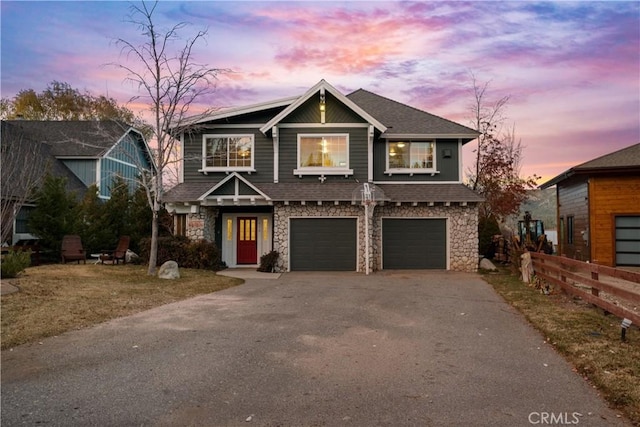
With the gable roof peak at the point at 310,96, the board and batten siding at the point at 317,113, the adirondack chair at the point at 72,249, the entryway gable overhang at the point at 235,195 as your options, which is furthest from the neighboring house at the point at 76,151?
the board and batten siding at the point at 317,113

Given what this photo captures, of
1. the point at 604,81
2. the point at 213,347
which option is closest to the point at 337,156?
the point at 604,81

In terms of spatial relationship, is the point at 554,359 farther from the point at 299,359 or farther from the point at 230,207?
the point at 230,207

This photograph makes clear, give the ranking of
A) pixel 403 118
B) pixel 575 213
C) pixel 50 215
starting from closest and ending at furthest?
pixel 50 215, pixel 403 118, pixel 575 213

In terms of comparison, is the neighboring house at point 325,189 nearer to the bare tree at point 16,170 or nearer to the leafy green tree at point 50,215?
the leafy green tree at point 50,215

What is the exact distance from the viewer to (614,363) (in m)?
5.34

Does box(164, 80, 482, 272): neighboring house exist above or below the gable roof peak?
below

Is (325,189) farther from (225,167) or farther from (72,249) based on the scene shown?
(72,249)

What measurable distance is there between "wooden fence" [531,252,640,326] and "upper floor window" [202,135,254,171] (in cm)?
1103

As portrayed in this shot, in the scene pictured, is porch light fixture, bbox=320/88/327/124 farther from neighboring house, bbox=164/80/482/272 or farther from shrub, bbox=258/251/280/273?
shrub, bbox=258/251/280/273

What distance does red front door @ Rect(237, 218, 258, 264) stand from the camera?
18.3 meters

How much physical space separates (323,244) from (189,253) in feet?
16.5

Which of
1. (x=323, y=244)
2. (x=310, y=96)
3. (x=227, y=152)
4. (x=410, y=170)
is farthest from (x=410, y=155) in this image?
(x=227, y=152)

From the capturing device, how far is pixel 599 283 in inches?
329

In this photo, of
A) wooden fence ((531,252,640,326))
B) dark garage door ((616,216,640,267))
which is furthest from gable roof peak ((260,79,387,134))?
dark garage door ((616,216,640,267))
